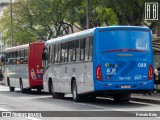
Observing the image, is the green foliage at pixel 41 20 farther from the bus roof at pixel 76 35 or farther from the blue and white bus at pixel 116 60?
the blue and white bus at pixel 116 60

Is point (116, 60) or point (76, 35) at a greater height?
point (76, 35)

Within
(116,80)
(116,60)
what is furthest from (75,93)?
→ (116,60)

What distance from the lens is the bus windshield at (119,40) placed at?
22125 mm

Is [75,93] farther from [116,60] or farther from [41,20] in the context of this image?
[41,20]

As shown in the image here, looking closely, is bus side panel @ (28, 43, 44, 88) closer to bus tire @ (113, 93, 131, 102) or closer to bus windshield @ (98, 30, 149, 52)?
bus tire @ (113, 93, 131, 102)

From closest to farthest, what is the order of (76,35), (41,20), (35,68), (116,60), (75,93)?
(116,60) < (76,35) < (75,93) < (35,68) < (41,20)

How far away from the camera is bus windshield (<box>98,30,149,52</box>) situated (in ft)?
72.6

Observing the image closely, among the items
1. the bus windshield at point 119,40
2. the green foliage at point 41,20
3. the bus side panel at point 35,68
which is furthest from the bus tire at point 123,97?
the green foliage at point 41,20

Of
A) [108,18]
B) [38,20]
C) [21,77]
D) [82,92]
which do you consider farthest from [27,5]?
[82,92]

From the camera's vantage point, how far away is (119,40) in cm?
2217

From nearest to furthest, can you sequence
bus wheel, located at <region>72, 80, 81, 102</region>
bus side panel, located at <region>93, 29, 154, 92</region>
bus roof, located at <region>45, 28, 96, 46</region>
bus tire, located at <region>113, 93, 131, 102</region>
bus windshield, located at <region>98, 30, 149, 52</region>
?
1. bus side panel, located at <region>93, 29, 154, 92</region>
2. bus windshield, located at <region>98, 30, 149, 52</region>
3. bus roof, located at <region>45, 28, 96, 46</region>
4. bus tire, located at <region>113, 93, 131, 102</region>
5. bus wheel, located at <region>72, 80, 81, 102</region>

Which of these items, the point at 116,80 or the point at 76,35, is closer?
the point at 116,80

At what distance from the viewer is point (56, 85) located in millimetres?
28344

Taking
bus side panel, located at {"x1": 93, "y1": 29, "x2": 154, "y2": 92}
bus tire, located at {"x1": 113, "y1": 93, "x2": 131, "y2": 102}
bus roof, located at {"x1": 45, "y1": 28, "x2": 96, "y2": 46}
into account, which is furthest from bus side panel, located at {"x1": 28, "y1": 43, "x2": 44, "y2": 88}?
bus side panel, located at {"x1": 93, "y1": 29, "x2": 154, "y2": 92}
